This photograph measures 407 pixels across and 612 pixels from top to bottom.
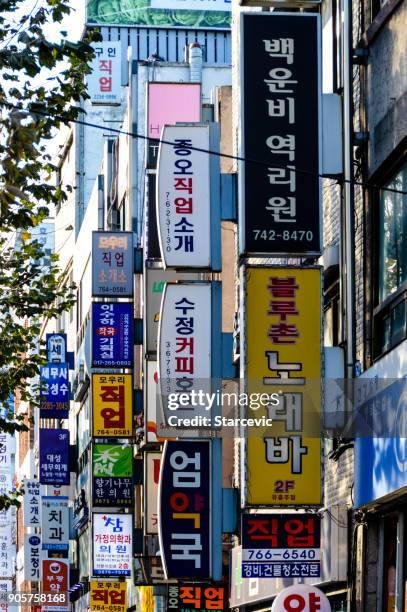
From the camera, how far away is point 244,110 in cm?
1830

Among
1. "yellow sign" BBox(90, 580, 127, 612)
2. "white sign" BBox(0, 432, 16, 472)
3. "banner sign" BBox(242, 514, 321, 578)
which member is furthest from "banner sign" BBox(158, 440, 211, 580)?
"white sign" BBox(0, 432, 16, 472)

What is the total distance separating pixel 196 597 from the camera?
94.3 ft

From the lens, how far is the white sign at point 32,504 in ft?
174

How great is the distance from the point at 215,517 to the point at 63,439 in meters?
32.5

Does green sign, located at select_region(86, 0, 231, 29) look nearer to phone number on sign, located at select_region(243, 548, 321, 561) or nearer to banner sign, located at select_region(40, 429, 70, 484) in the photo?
banner sign, located at select_region(40, 429, 70, 484)

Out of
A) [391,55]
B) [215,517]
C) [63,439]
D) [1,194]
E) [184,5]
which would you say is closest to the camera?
[1,194]

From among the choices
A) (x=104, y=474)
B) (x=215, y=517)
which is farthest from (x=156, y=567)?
(x=215, y=517)

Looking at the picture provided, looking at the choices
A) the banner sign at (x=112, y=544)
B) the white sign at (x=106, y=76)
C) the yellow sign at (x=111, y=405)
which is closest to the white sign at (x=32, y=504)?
the white sign at (x=106, y=76)

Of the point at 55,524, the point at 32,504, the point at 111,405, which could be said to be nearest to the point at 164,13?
the point at 32,504

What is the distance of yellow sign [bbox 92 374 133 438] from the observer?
34094 mm

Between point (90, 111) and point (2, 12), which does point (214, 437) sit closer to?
point (2, 12)

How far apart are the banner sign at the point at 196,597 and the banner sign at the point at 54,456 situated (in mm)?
21283

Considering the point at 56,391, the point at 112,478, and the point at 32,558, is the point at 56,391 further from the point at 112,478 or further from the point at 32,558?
the point at 112,478

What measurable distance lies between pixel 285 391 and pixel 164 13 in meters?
47.4
